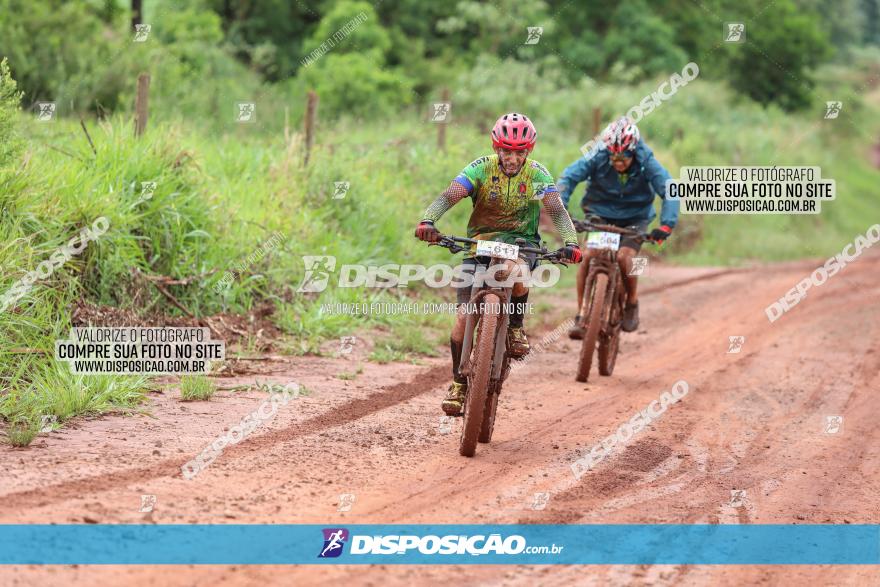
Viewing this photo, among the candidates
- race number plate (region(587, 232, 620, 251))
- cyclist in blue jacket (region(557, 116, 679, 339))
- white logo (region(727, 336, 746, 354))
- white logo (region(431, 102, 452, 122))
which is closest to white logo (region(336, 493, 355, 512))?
cyclist in blue jacket (region(557, 116, 679, 339))

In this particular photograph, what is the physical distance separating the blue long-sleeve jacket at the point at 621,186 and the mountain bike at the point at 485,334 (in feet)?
10.5

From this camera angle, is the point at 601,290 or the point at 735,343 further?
the point at 735,343

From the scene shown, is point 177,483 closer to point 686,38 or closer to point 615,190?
point 615,190

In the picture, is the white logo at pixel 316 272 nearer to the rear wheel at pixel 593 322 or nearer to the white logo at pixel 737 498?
the rear wheel at pixel 593 322

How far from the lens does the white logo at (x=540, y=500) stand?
6441 mm

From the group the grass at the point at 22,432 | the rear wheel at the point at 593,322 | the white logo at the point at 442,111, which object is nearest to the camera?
the grass at the point at 22,432

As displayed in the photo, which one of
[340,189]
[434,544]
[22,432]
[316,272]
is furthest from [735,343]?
[22,432]

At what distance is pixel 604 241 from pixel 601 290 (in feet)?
1.56

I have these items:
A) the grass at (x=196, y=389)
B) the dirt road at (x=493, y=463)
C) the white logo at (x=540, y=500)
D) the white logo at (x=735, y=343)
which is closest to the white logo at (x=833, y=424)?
the dirt road at (x=493, y=463)

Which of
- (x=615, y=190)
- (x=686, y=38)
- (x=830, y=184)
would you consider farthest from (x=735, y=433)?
(x=686, y=38)

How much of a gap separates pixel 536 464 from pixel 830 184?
27.0 m

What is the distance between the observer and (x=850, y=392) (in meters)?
10.8

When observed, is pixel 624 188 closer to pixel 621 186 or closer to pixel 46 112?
pixel 621 186

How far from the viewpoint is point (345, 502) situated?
6223 millimetres
